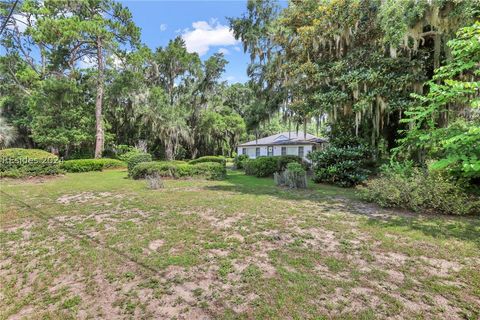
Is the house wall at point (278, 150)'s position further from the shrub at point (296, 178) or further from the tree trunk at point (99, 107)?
the tree trunk at point (99, 107)

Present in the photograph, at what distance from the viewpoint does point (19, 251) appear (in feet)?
13.2

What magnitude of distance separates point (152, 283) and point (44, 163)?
45.1 feet

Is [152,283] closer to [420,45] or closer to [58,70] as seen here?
[420,45]

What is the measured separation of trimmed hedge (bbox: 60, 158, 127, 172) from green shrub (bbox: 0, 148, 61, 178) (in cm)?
300

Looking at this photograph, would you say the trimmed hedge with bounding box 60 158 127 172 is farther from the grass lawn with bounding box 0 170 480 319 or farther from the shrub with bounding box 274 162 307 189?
the shrub with bounding box 274 162 307 189

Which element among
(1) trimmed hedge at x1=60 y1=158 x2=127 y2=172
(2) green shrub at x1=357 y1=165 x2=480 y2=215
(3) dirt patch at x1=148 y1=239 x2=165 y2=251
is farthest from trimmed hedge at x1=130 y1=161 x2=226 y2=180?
(3) dirt patch at x1=148 y1=239 x2=165 y2=251

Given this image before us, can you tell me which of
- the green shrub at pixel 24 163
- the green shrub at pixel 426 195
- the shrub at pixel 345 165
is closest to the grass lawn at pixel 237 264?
the green shrub at pixel 426 195

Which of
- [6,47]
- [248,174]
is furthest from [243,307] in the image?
[6,47]

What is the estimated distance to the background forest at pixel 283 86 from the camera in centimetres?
632

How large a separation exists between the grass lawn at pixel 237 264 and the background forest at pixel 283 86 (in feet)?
5.12

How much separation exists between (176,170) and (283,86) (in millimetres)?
8173

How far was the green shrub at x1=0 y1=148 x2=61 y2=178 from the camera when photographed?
1195 cm

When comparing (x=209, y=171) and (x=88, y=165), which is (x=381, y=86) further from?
(x=88, y=165)

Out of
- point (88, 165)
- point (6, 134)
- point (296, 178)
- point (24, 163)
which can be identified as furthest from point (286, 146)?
point (6, 134)
